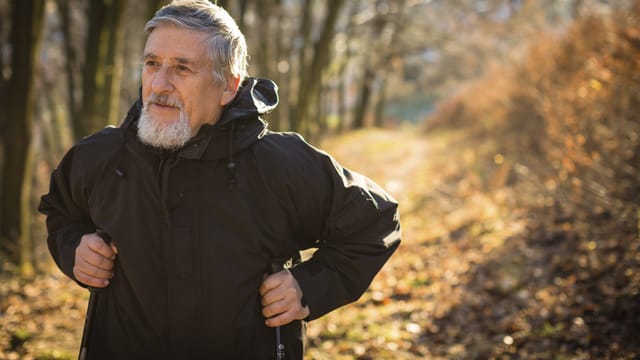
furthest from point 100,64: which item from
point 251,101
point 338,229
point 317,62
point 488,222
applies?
point 338,229

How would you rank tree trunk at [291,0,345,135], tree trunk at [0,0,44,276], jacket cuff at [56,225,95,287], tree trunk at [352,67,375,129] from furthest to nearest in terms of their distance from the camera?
tree trunk at [352,67,375,129], tree trunk at [291,0,345,135], tree trunk at [0,0,44,276], jacket cuff at [56,225,95,287]

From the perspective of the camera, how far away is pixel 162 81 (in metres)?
2.57

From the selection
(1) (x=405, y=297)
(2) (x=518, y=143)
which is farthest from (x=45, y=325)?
(2) (x=518, y=143)

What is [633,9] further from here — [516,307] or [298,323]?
[298,323]

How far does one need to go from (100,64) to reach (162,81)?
7.64 metres

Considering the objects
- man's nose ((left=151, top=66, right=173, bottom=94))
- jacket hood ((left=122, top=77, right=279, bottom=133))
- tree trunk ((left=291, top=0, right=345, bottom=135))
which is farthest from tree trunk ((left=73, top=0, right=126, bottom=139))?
man's nose ((left=151, top=66, right=173, bottom=94))

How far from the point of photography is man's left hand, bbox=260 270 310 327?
8.36ft

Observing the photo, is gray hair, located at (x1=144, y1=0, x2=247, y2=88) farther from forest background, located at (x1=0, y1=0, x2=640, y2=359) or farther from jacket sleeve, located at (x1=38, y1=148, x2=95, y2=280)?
forest background, located at (x1=0, y1=0, x2=640, y2=359)

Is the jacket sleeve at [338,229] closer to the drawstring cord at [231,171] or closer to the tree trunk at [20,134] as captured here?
the drawstring cord at [231,171]

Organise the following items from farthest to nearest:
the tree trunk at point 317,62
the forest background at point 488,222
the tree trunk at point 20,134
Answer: the tree trunk at point 317,62, the tree trunk at point 20,134, the forest background at point 488,222

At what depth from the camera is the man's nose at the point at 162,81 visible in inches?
101

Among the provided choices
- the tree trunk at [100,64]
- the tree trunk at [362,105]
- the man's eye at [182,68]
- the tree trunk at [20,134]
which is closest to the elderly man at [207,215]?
the man's eye at [182,68]

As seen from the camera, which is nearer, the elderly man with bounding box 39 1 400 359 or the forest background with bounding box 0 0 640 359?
the elderly man with bounding box 39 1 400 359

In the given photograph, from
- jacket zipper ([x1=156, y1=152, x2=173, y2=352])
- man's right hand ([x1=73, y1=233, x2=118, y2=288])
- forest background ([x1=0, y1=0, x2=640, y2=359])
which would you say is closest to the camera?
jacket zipper ([x1=156, y1=152, x2=173, y2=352])
